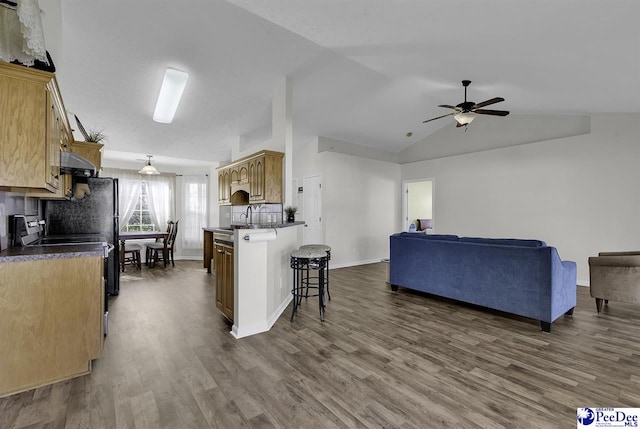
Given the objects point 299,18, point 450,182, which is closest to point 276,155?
point 299,18

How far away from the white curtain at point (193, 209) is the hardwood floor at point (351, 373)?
4.07m

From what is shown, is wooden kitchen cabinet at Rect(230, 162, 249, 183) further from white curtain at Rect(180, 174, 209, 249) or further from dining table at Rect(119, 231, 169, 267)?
white curtain at Rect(180, 174, 209, 249)

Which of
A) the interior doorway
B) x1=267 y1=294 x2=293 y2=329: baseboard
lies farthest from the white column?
the interior doorway

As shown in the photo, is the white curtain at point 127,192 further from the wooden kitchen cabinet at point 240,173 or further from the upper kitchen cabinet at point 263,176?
the upper kitchen cabinet at point 263,176

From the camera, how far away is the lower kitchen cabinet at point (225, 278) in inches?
121

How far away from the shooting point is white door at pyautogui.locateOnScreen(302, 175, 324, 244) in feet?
20.7

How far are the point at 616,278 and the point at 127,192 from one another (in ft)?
28.9

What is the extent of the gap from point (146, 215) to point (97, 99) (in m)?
3.63

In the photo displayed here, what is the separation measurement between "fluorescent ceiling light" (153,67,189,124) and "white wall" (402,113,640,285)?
5.59 m

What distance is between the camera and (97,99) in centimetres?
419

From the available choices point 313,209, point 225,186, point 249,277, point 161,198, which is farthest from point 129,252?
point 249,277

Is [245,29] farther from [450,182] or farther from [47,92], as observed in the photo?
[450,182]

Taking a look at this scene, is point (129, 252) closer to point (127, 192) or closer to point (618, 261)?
point (127, 192)

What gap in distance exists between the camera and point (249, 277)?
9.61 feet
